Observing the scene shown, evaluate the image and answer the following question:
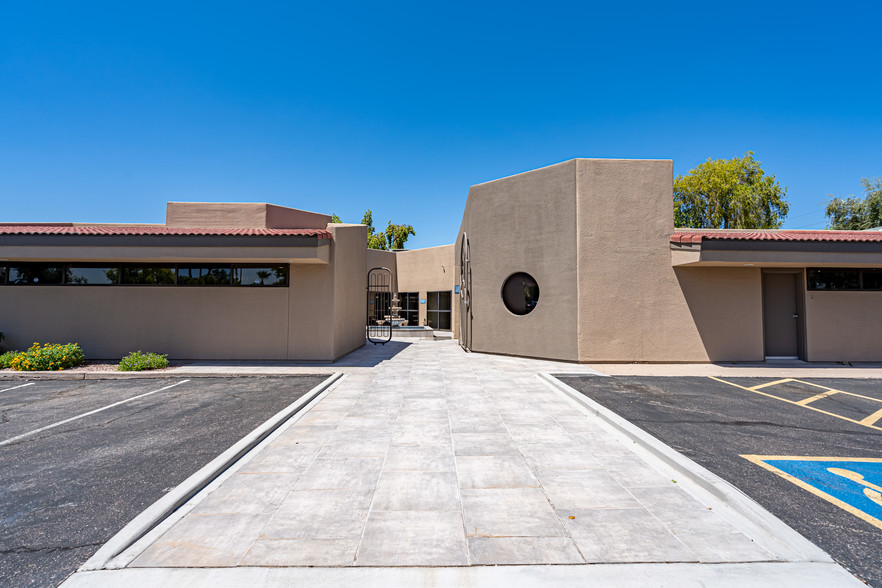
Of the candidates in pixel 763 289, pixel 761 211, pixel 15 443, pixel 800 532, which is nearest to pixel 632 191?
pixel 763 289

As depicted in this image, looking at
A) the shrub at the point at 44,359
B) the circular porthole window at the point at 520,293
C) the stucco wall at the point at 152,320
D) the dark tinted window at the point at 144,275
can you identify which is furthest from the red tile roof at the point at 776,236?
the shrub at the point at 44,359

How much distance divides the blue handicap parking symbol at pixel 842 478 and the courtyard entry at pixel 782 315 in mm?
9296

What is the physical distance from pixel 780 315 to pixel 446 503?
14.2m

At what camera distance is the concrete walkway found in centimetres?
269

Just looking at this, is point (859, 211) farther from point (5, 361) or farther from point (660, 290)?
point (5, 361)

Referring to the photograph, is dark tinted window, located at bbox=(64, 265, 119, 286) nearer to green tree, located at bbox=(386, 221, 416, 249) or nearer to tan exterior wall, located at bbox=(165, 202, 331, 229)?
tan exterior wall, located at bbox=(165, 202, 331, 229)

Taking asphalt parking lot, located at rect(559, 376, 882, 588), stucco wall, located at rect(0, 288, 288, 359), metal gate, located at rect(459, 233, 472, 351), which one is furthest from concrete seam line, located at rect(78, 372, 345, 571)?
metal gate, located at rect(459, 233, 472, 351)

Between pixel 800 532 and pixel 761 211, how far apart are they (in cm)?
3510

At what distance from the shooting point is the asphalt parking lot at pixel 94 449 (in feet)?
10.1

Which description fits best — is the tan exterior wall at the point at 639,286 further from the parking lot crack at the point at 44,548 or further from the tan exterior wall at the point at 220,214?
the tan exterior wall at the point at 220,214

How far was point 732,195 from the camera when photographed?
2933 centimetres

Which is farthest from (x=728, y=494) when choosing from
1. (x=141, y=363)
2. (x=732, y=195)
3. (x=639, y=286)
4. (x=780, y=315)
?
(x=732, y=195)

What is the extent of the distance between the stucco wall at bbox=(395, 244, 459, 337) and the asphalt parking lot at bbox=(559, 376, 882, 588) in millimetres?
14494

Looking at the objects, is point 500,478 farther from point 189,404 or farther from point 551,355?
point 551,355
